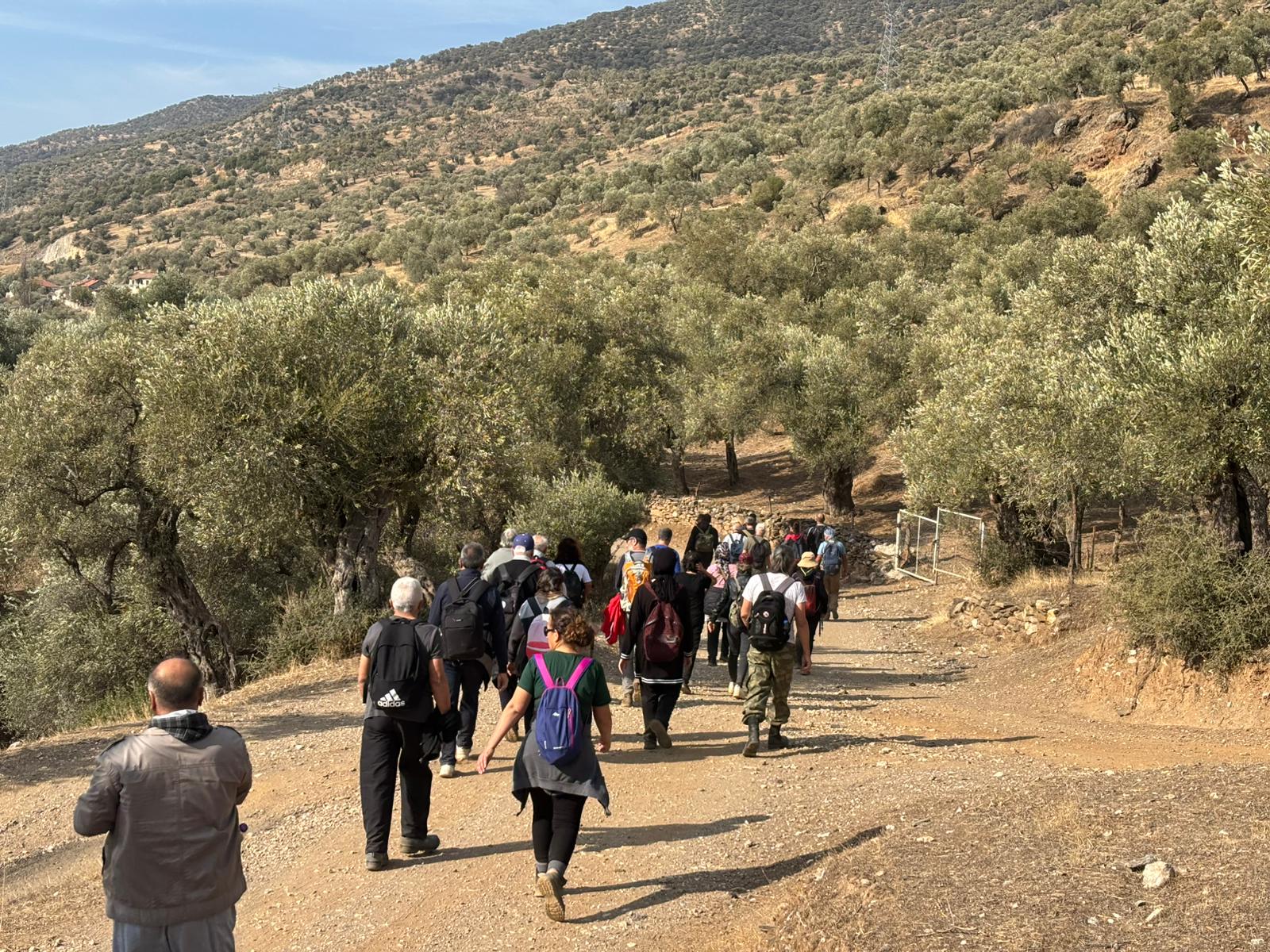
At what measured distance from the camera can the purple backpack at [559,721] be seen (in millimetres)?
5961

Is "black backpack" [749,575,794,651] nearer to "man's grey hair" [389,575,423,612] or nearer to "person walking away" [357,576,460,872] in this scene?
"person walking away" [357,576,460,872]

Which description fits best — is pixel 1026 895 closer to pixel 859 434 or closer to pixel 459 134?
pixel 859 434

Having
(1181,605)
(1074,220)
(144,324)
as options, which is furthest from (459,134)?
(1181,605)

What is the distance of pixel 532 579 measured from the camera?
29.9 ft

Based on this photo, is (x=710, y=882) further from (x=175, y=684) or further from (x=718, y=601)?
(x=718, y=601)

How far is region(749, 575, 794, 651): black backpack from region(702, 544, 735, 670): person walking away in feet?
7.82

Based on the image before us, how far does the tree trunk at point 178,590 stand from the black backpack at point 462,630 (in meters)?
11.2

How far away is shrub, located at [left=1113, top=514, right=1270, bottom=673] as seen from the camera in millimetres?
12578

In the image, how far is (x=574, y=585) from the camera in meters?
9.85

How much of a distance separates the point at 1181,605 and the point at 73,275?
113 meters

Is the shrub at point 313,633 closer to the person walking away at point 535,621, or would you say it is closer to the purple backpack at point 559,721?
the person walking away at point 535,621

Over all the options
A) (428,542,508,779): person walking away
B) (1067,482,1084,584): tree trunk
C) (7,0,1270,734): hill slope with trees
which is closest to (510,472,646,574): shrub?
(7,0,1270,734): hill slope with trees

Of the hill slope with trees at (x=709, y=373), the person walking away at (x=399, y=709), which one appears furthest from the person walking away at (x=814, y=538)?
the person walking away at (x=399, y=709)

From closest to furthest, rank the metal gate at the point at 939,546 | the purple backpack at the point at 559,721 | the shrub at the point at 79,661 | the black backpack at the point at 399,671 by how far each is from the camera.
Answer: the purple backpack at the point at 559,721, the black backpack at the point at 399,671, the shrub at the point at 79,661, the metal gate at the point at 939,546
